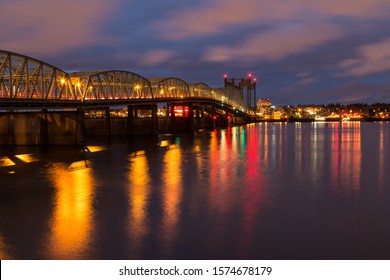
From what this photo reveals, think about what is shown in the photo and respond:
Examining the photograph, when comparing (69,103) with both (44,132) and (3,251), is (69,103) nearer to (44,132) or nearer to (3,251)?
(44,132)

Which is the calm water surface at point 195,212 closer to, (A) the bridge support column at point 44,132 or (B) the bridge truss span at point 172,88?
(A) the bridge support column at point 44,132

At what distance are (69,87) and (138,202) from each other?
58.2 meters

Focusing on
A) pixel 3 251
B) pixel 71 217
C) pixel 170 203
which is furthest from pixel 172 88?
pixel 3 251

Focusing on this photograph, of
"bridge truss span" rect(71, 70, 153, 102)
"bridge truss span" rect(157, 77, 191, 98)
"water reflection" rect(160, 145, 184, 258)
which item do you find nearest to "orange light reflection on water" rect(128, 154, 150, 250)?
"water reflection" rect(160, 145, 184, 258)

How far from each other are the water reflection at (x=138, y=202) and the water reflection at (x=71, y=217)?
5.54 feet

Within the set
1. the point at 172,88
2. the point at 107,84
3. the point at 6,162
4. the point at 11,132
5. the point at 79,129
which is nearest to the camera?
the point at 6,162

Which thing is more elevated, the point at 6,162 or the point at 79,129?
the point at 79,129

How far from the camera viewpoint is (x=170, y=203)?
920 inches

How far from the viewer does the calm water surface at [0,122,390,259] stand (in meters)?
15.4

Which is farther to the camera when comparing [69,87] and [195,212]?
[69,87]

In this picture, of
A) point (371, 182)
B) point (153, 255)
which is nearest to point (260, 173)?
point (371, 182)

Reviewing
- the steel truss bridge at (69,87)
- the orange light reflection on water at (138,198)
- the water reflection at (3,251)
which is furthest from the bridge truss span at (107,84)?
the water reflection at (3,251)

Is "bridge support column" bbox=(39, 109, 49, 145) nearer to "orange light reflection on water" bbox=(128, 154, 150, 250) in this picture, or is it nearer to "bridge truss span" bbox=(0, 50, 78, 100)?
"bridge truss span" bbox=(0, 50, 78, 100)

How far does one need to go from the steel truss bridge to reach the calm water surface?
26.0 meters
